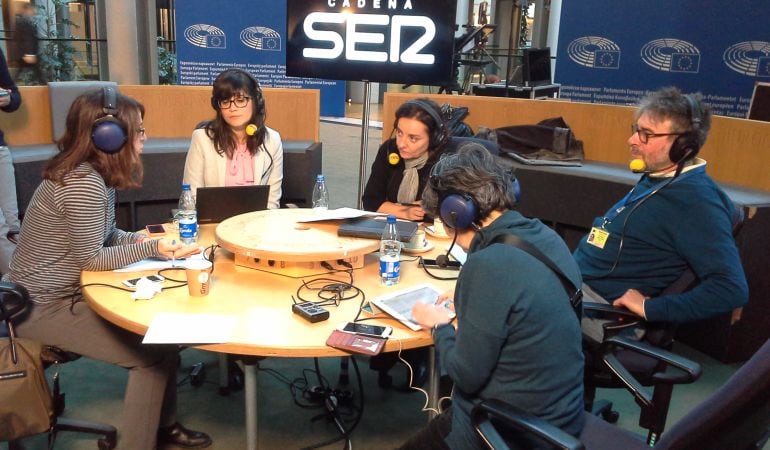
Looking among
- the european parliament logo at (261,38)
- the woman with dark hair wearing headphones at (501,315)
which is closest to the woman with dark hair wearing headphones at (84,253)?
the woman with dark hair wearing headphones at (501,315)

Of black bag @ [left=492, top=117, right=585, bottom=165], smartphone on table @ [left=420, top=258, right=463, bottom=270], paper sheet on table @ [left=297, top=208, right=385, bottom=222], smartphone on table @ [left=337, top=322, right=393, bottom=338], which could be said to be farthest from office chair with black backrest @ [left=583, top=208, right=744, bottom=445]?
black bag @ [left=492, top=117, right=585, bottom=165]

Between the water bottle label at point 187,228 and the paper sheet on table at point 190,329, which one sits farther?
the water bottle label at point 187,228

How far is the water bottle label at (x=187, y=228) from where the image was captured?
2.48m

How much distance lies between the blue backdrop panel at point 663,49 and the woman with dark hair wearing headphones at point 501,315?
4488 millimetres

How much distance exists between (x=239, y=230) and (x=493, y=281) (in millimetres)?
1233

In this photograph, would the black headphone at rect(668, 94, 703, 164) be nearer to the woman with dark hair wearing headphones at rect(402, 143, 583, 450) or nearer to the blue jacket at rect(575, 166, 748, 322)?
the blue jacket at rect(575, 166, 748, 322)

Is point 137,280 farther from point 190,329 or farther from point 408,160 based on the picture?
point 408,160

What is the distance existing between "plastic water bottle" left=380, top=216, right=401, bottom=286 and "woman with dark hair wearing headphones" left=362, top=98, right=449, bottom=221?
541 mm

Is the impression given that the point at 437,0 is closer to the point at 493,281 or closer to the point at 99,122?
the point at 99,122

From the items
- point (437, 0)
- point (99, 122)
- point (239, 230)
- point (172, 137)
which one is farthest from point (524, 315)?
point (172, 137)

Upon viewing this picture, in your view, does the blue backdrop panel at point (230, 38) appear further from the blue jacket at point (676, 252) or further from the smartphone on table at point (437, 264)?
the blue jacket at point (676, 252)

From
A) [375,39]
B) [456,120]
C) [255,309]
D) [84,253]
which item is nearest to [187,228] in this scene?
[84,253]

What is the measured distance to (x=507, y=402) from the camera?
60.1 inches

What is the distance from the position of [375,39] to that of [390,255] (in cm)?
165
